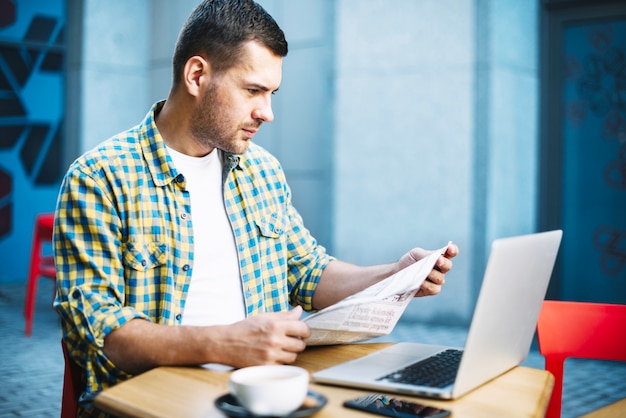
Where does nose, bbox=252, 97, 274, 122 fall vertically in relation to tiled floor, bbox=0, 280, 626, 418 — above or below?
above

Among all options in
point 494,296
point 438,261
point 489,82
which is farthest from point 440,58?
point 494,296

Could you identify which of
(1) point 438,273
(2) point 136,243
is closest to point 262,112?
(2) point 136,243

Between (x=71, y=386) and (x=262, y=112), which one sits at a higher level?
(x=262, y=112)

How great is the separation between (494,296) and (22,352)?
4.72 metres

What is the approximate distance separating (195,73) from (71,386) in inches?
36.1

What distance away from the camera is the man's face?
7.06 ft

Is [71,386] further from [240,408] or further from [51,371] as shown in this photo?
[51,371]

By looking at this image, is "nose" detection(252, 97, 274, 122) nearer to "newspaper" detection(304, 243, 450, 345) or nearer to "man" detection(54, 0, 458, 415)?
"man" detection(54, 0, 458, 415)

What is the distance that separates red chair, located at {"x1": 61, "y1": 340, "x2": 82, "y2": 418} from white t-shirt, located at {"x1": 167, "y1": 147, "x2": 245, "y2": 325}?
306 mm

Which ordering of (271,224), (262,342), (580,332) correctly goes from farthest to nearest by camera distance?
1. (271,224)
2. (580,332)
3. (262,342)

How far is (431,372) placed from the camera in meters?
1.69

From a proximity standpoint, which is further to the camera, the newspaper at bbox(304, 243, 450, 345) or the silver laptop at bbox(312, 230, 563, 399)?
the newspaper at bbox(304, 243, 450, 345)

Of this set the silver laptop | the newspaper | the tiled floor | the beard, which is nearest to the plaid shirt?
the beard

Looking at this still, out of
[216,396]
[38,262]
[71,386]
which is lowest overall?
[38,262]
